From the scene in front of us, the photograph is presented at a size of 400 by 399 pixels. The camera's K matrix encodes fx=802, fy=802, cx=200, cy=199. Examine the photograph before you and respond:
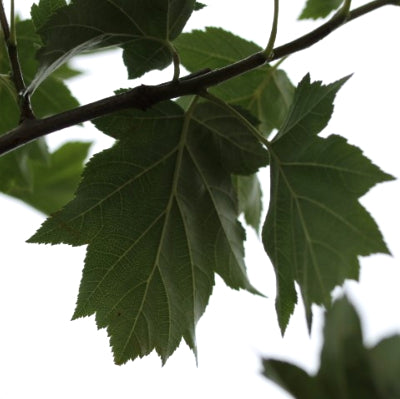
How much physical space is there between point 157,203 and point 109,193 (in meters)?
0.07

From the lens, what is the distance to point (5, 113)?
44.6 inches

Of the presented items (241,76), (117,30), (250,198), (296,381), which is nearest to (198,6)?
(117,30)

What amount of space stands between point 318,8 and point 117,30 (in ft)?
1.28

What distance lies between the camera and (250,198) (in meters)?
1.16

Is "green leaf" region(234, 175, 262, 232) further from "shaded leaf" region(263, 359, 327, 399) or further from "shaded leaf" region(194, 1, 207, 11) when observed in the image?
"shaded leaf" region(263, 359, 327, 399)

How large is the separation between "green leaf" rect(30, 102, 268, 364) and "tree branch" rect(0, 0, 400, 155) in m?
0.12

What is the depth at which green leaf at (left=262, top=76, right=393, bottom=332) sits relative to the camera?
0.95m

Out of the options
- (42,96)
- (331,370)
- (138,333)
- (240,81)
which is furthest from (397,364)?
(42,96)

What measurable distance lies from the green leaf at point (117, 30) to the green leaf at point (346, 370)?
0.44 metres

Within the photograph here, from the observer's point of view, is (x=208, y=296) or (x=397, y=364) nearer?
(x=397, y=364)

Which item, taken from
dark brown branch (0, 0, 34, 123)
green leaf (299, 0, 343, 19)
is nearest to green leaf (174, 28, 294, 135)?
green leaf (299, 0, 343, 19)

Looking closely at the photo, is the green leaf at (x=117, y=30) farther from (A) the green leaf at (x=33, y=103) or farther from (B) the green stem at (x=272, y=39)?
(A) the green leaf at (x=33, y=103)

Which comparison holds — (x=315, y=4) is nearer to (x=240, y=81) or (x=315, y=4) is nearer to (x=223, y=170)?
(x=240, y=81)

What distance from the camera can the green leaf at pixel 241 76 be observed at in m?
1.10
